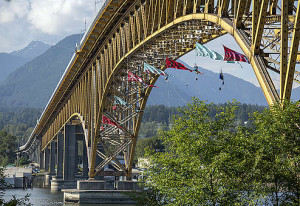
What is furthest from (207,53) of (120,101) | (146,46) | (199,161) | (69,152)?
(69,152)

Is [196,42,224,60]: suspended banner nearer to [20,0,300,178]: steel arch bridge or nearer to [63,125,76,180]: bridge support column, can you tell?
[20,0,300,178]: steel arch bridge

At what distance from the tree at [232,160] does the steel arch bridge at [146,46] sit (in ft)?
4.58

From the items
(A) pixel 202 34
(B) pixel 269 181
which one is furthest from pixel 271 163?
(A) pixel 202 34

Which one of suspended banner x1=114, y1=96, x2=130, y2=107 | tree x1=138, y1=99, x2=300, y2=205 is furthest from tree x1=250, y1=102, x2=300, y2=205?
suspended banner x1=114, y1=96, x2=130, y2=107

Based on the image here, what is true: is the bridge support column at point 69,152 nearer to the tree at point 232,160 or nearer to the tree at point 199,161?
the tree at point 232,160

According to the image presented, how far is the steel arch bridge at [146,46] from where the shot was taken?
2055cm

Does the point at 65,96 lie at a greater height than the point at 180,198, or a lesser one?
greater

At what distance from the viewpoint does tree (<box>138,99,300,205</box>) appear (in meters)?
19.2

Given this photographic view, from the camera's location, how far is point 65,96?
96312mm

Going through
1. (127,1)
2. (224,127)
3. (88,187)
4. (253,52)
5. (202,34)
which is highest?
(127,1)

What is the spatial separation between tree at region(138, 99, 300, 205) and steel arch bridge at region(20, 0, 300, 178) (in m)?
1.39

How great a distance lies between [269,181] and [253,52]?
198 inches

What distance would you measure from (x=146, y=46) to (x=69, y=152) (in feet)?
165

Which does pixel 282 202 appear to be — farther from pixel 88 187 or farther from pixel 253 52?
pixel 88 187
